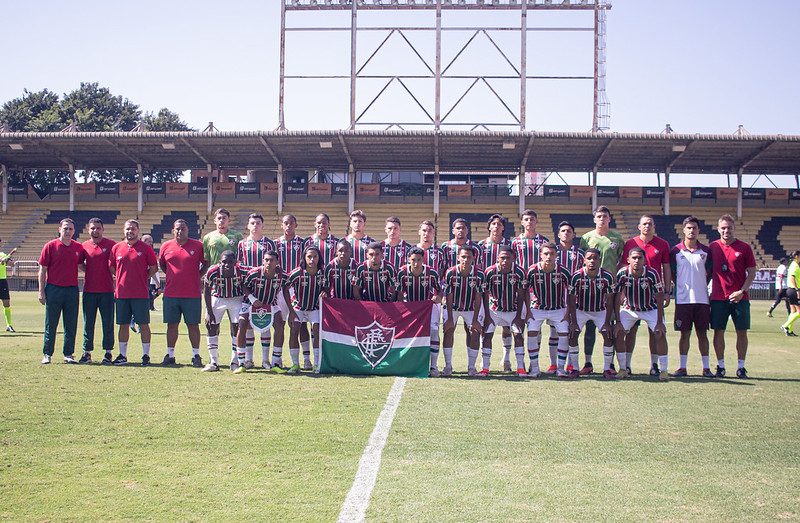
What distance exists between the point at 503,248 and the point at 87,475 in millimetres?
5404

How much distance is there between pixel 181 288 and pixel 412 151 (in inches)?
908

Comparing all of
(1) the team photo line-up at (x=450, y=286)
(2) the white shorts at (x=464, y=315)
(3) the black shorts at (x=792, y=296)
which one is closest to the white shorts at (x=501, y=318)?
(1) the team photo line-up at (x=450, y=286)

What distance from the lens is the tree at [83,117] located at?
149ft

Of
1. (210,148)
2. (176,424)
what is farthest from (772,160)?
(176,424)

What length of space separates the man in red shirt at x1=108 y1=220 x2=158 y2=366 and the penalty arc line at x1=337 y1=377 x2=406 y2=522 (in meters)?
4.41

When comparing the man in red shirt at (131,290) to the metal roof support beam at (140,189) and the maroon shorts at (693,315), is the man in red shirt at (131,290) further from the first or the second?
the metal roof support beam at (140,189)

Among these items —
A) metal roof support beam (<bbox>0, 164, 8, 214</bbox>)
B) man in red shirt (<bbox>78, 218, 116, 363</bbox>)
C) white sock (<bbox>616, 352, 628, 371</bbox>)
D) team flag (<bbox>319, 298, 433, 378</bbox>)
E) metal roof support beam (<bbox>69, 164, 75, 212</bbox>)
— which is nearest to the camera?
team flag (<bbox>319, 298, 433, 378</bbox>)

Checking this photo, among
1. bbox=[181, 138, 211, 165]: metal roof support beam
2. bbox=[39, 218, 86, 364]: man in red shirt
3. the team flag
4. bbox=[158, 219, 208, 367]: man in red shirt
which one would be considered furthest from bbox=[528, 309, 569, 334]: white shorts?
bbox=[181, 138, 211, 165]: metal roof support beam

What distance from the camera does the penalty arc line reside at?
3664 millimetres

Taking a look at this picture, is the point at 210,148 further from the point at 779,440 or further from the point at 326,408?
the point at 779,440

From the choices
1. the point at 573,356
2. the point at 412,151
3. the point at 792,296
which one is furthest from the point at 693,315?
the point at 412,151

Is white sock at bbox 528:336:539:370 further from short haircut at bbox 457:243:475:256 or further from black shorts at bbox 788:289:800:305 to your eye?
black shorts at bbox 788:289:800:305

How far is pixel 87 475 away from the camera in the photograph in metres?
4.22

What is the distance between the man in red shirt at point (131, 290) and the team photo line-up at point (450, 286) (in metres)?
0.02
